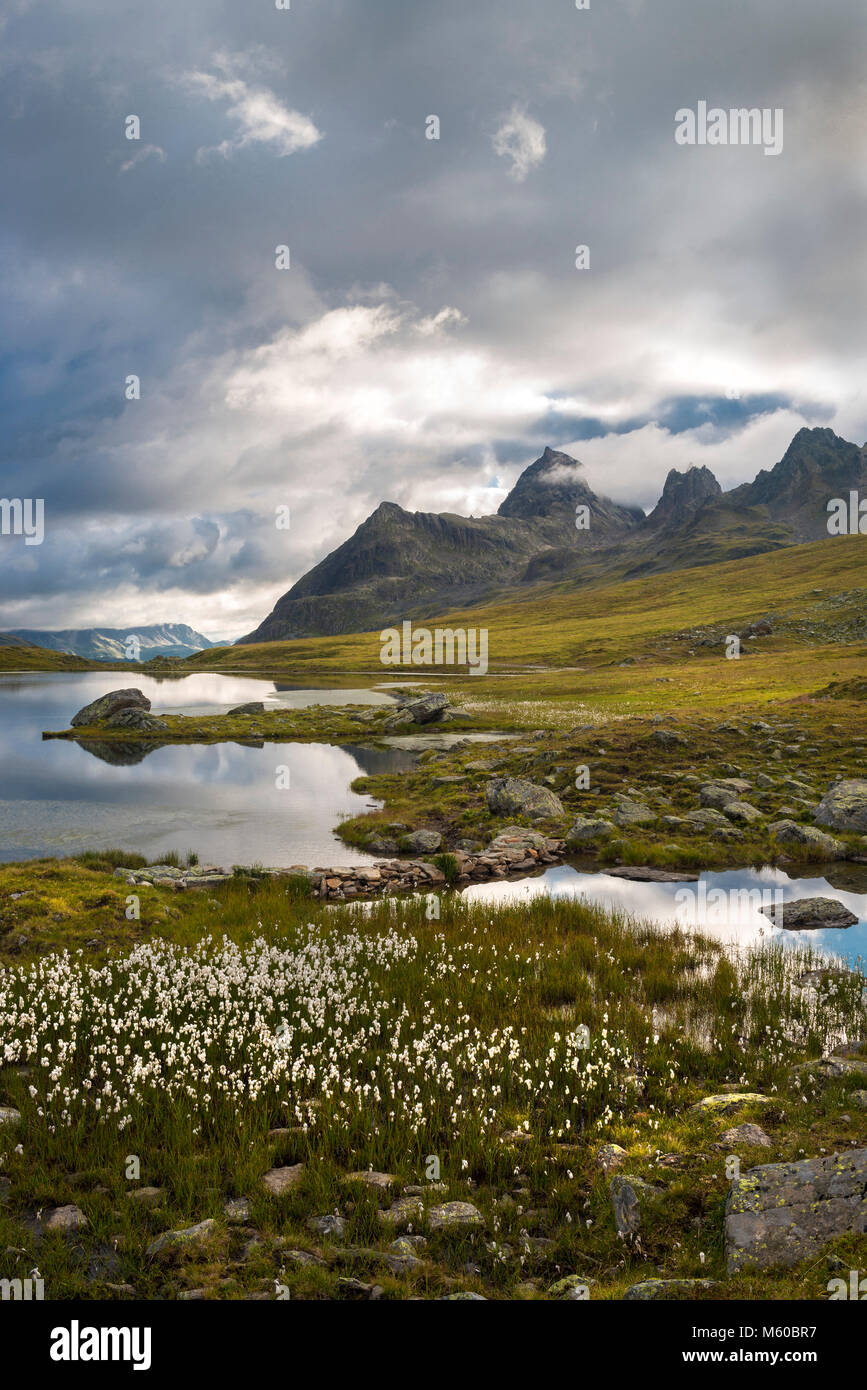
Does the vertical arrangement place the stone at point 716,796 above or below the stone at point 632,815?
above

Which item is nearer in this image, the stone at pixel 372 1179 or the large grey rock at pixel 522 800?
the stone at pixel 372 1179

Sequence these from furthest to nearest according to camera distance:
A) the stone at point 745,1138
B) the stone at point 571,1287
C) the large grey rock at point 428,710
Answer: the large grey rock at point 428,710, the stone at point 745,1138, the stone at point 571,1287

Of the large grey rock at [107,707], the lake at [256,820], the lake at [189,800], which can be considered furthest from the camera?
the large grey rock at [107,707]

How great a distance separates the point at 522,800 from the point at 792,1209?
2399 cm

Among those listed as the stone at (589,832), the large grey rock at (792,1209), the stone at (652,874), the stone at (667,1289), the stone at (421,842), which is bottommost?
the stone at (652,874)

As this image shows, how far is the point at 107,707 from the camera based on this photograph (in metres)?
70.6

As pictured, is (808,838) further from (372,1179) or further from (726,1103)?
(372,1179)

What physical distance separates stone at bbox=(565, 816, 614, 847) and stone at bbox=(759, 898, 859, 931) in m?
8.08

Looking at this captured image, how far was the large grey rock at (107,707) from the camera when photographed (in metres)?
69.8

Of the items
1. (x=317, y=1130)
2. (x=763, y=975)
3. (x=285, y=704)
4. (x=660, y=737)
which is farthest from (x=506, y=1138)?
(x=285, y=704)

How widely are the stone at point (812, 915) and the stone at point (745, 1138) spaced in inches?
Result: 424

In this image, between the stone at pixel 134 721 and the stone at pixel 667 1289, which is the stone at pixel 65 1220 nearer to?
the stone at pixel 667 1289

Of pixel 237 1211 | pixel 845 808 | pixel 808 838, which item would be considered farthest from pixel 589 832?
pixel 237 1211

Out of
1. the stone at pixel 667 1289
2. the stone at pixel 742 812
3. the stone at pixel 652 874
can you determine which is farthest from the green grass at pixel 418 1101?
the stone at pixel 742 812
